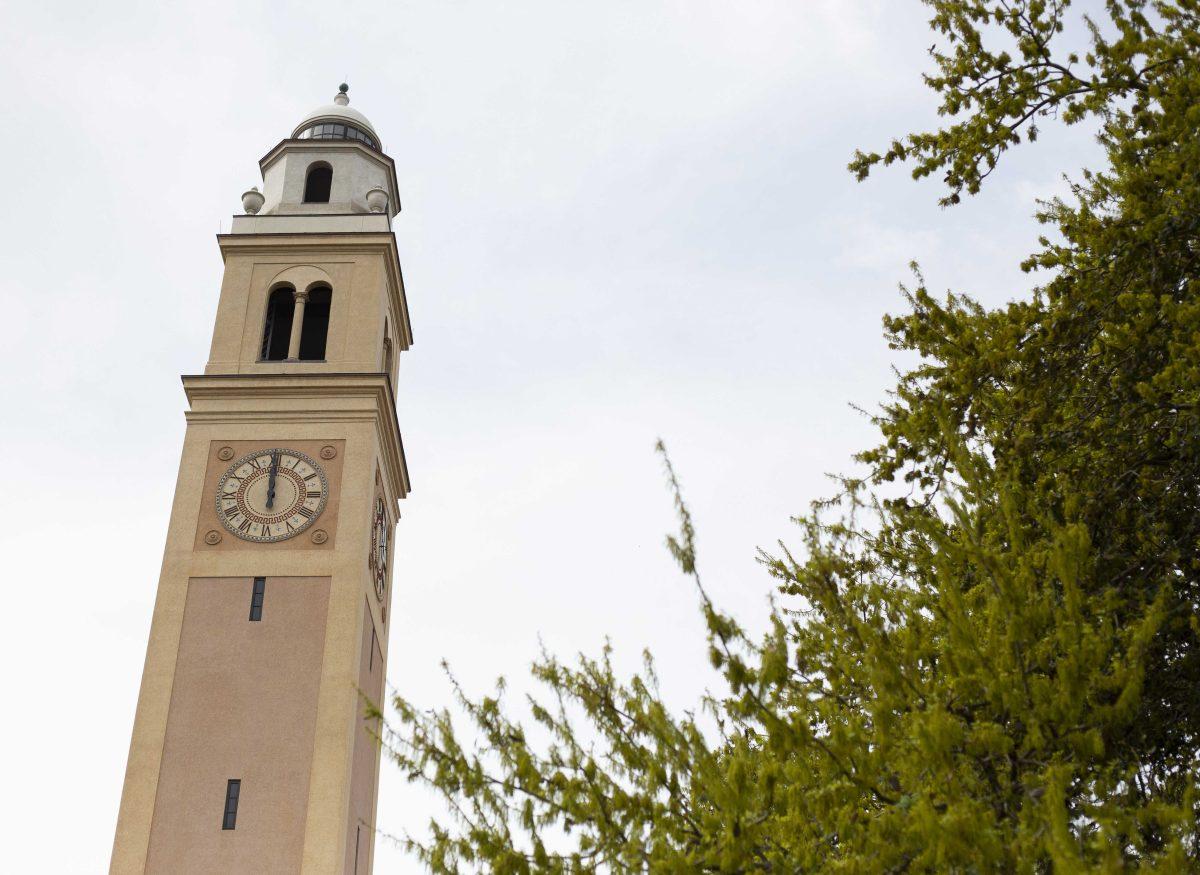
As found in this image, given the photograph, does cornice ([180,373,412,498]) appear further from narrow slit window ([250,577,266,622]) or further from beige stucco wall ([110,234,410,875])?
narrow slit window ([250,577,266,622])

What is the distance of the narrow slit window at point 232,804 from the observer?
2088 centimetres

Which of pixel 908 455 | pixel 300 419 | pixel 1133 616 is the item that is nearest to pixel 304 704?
pixel 300 419

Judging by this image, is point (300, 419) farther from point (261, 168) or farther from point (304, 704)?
point (261, 168)

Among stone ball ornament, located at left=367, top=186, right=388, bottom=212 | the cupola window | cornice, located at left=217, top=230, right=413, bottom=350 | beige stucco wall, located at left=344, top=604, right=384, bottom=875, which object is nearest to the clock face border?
beige stucco wall, located at left=344, top=604, right=384, bottom=875

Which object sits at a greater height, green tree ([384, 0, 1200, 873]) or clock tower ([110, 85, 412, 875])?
clock tower ([110, 85, 412, 875])

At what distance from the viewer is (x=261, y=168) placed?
32.1m

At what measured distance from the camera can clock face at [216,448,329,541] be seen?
2408cm

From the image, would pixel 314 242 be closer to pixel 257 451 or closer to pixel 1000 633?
pixel 257 451

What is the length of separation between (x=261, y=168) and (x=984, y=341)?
2465 cm

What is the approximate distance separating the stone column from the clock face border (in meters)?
2.10

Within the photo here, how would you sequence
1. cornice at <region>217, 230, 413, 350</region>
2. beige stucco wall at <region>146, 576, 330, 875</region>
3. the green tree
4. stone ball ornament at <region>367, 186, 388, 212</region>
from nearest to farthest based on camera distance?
the green tree, beige stucco wall at <region>146, 576, 330, 875</region>, cornice at <region>217, 230, 413, 350</region>, stone ball ornament at <region>367, 186, 388, 212</region>

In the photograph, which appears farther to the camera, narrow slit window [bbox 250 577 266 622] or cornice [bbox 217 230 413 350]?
cornice [bbox 217 230 413 350]

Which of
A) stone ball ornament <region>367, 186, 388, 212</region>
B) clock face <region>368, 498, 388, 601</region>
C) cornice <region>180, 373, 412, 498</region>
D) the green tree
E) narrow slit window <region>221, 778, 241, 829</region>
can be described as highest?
stone ball ornament <region>367, 186, 388, 212</region>

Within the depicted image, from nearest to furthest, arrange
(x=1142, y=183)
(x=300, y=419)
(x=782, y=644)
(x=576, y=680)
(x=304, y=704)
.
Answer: (x=782, y=644), (x=576, y=680), (x=1142, y=183), (x=304, y=704), (x=300, y=419)
